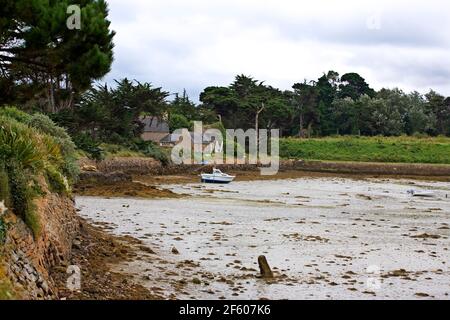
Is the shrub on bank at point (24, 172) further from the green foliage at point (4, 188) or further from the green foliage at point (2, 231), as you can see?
the green foliage at point (2, 231)

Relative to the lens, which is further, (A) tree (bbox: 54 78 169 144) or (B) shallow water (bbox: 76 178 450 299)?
(A) tree (bbox: 54 78 169 144)

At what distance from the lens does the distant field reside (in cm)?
6788

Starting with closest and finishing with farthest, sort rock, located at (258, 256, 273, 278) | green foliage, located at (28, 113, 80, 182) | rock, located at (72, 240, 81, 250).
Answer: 1. rock, located at (258, 256, 273, 278)
2. rock, located at (72, 240, 81, 250)
3. green foliage, located at (28, 113, 80, 182)

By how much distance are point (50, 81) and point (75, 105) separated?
32669 millimetres

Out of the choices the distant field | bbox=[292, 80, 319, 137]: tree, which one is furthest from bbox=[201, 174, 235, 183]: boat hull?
bbox=[292, 80, 319, 137]: tree

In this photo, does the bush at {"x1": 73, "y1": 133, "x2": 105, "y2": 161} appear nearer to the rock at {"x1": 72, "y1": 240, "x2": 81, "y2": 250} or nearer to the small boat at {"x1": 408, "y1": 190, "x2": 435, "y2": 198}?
the small boat at {"x1": 408, "y1": 190, "x2": 435, "y2": 198}

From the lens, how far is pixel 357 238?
19500 mm

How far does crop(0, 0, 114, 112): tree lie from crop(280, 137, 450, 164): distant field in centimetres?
5704

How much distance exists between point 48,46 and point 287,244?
9.17 m

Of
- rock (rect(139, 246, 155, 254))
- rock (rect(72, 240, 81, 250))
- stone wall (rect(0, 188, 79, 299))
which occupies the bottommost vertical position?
rock (rect(139, 246, 155, 254))

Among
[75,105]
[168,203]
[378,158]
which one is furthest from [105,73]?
[378,158]

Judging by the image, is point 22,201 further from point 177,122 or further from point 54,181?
point 177,122

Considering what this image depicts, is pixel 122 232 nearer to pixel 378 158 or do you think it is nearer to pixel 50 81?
pixel 50 81

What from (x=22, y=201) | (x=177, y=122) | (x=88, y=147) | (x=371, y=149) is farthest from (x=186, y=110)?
(x=22, y=201)
